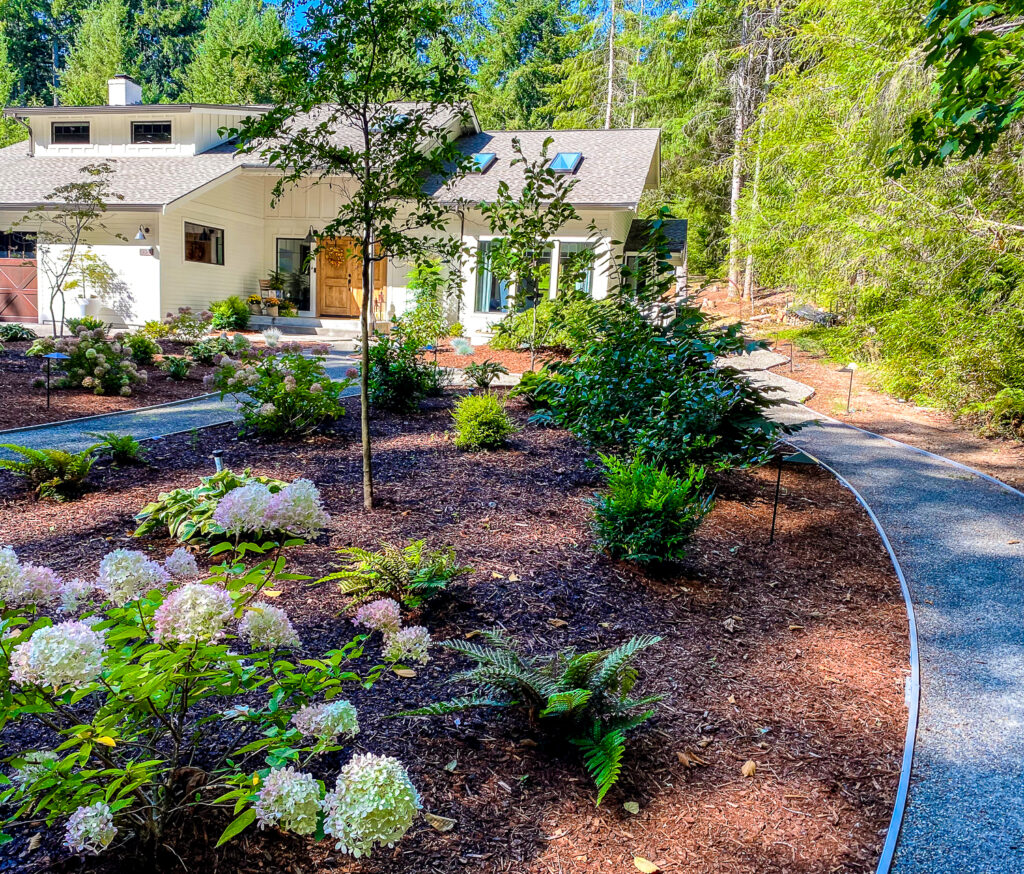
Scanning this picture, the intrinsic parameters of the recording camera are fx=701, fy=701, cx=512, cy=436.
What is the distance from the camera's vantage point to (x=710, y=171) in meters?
22.2

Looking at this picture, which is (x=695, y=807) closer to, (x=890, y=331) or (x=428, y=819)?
(x=428, y=819)

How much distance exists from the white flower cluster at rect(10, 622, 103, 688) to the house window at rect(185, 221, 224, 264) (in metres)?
16.7

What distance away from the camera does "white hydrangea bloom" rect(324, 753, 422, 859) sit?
1.50 metres

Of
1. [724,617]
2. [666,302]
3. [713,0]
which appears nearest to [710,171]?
[713,0]

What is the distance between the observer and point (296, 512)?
6.81 feet

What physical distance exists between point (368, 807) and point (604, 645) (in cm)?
172

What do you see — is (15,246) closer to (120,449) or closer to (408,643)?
(120,449)

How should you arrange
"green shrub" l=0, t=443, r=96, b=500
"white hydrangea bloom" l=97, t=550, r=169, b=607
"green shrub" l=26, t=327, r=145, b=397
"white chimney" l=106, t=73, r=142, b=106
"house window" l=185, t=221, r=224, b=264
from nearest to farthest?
"white hydrangea bloom" l=97, t=550, r=169, b=607 < "green shrub" l=0, t=443, r=96, b=500 < "green shrub" l=26, t=327, r=145, b=397 < "house window" l=185, t=221, r=224, b=264 < "white chimney" l=106, t=73, r=142, b=106

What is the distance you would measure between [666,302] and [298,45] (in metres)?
3.45

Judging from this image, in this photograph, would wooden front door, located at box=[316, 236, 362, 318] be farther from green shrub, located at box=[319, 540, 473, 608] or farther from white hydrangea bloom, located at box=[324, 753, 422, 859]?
white hydrangea bloom, located at box=[324, 753, 422, 859]

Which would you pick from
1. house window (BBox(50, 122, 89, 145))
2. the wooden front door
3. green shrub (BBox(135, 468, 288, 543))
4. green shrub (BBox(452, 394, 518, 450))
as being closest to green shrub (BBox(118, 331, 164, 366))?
green shrub (BBox(452, 394, 518, 450))

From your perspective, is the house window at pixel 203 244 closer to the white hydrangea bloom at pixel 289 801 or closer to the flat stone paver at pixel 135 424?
the flat stone paver at pixel 135 424

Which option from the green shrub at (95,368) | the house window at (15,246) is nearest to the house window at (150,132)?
the house window at (15,246)

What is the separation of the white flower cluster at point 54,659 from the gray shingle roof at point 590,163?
528 inches
